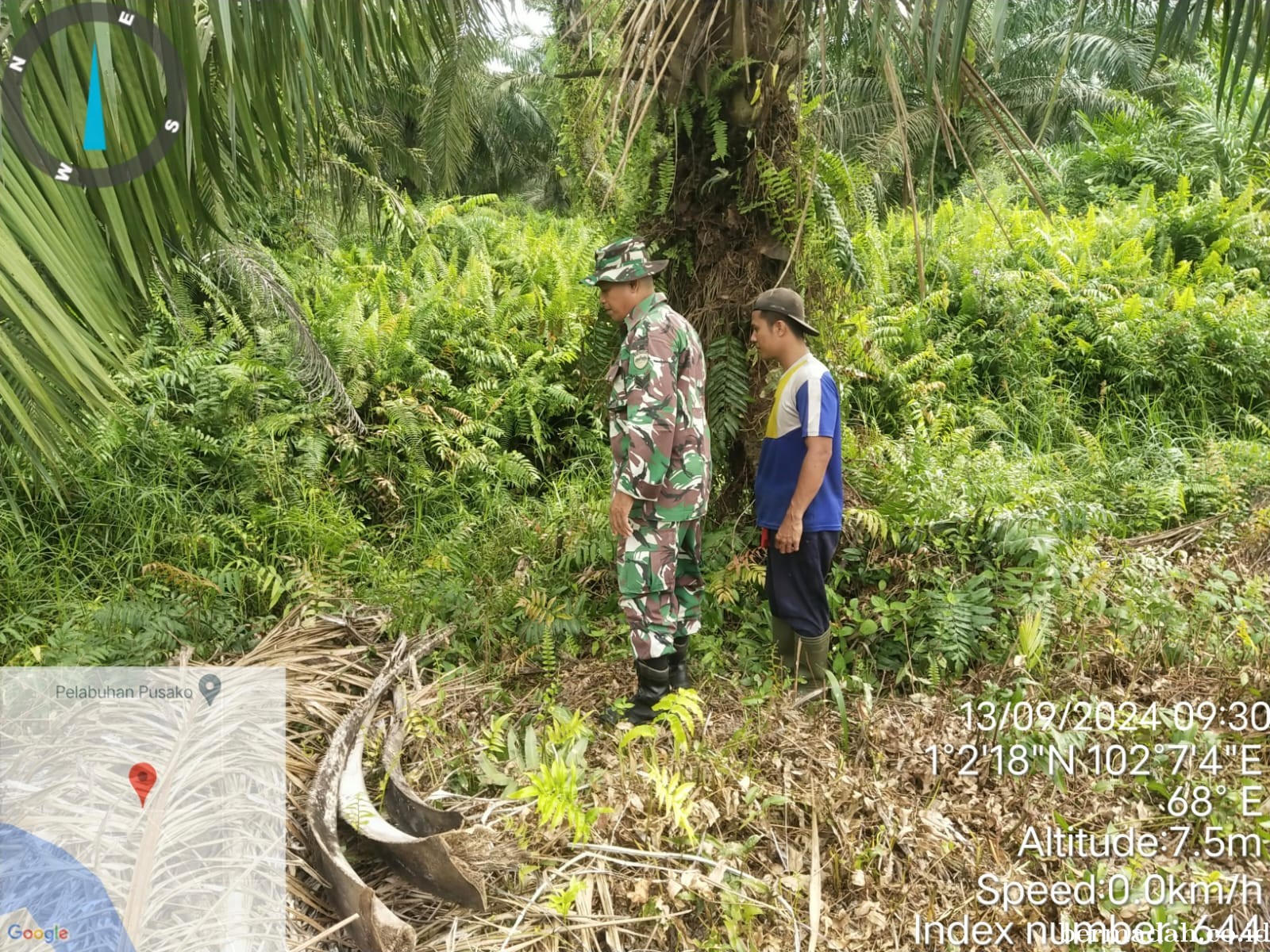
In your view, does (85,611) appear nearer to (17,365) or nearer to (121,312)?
(121,312)

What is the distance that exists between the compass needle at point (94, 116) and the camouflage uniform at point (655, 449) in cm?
187

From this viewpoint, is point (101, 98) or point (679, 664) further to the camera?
point (679, 664)

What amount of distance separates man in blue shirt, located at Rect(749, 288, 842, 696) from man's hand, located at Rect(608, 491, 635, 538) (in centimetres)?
57

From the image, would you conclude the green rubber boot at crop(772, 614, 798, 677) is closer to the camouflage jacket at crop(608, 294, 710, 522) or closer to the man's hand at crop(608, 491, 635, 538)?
the camouflage jacket at crop(608, 294, 710, 522)

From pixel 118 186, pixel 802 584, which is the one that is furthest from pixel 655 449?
pixel 118 186

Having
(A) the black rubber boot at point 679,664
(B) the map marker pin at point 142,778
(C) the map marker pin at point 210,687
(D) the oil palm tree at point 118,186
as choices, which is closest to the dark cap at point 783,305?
(A) the black rubber boot at point 679,664

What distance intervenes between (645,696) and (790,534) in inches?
35.1

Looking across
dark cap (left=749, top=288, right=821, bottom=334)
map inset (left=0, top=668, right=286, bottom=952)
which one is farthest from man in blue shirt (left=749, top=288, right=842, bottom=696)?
map inset (left=0, top=668, right=286, bottom=952)

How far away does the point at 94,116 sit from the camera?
1966 mm

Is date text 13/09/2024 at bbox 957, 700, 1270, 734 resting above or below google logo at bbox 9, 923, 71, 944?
below

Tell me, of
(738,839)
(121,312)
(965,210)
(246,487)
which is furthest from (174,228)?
(965,210)

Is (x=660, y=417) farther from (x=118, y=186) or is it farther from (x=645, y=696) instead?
(x=118, y=186)

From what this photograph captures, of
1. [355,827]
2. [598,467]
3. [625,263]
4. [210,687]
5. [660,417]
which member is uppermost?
[625,263]

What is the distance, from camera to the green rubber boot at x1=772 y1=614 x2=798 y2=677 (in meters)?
3.82
